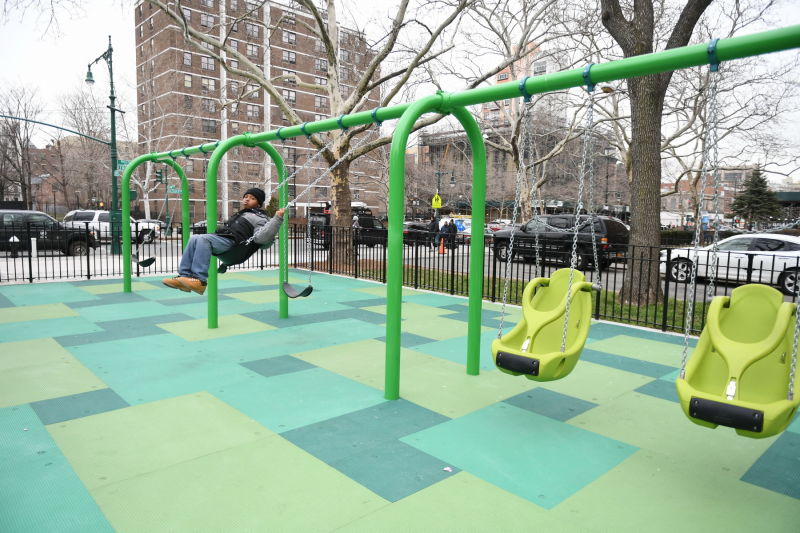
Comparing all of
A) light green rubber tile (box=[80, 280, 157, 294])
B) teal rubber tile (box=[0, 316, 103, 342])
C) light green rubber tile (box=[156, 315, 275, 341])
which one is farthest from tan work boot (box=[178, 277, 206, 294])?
light green rubber tile (box=[80, 280, 157, 294])

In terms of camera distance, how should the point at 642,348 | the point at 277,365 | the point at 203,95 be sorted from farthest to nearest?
1. the point at 203,95
2. the point at 642,348
3. the point at 277,365

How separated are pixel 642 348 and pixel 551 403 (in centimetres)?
272

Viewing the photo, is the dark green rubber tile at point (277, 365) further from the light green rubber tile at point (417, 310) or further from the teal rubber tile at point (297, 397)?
the light green rubber tile at point (417, 310)

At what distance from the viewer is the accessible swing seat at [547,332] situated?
13.1 ft

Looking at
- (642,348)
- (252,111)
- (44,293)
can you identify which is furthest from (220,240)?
(252,111)

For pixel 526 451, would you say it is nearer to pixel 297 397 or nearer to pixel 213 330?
pixel 297 397

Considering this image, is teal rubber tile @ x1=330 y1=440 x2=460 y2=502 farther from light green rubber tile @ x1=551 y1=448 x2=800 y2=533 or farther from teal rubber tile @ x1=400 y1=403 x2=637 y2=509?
light green rubber tile @ x1=551 y1=448 x2=800 y2=533

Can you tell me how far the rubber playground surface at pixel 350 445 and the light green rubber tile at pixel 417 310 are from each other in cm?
189

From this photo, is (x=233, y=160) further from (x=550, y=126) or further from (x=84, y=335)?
(x=84, y=335)

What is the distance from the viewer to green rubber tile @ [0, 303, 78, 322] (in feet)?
26.1

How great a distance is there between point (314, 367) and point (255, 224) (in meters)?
1.88

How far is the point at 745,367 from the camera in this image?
3420 mm

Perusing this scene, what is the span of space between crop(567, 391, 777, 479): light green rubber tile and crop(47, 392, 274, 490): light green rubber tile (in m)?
2.79

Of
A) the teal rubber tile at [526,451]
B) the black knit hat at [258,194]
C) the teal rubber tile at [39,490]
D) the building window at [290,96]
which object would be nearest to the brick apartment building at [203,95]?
the building window at [290,96]
